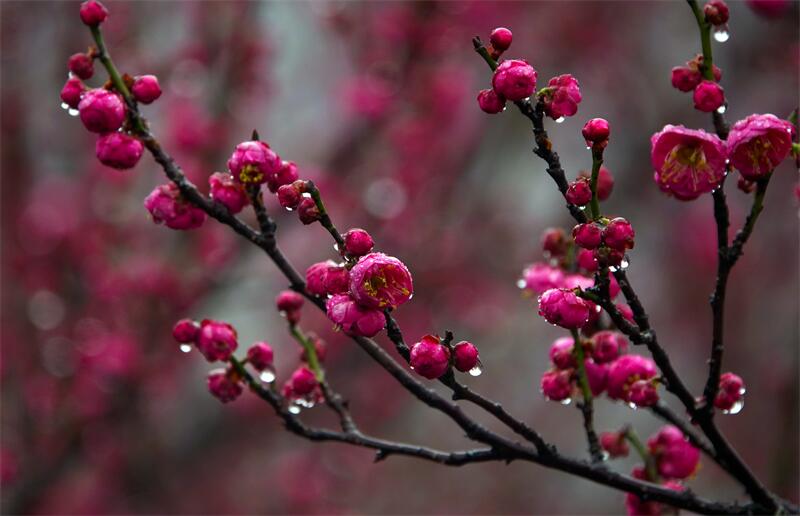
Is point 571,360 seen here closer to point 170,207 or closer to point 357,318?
point 357,318

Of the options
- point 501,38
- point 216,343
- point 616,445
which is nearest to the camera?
point 501,38

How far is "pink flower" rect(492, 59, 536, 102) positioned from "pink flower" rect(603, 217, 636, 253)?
0.23 m

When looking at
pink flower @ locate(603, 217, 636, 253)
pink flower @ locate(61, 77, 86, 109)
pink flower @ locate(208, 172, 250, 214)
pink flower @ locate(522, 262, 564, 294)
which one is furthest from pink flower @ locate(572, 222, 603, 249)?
pink flower @ locate(61, 77, 86, 109)

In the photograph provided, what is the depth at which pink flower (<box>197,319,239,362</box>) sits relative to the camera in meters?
1.49

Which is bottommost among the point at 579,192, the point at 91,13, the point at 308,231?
the point at 579,192

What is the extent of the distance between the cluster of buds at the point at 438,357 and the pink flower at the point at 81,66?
2.55 ft

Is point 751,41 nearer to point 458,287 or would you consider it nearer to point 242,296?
point 458,287

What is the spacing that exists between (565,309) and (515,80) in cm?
34

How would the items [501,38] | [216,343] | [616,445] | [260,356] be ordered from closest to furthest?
1. [501,38]
2. [216,343]
3. [260,356]
4. [616,445]

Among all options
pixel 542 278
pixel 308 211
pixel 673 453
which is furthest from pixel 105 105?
pixel 673 453

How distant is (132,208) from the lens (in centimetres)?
479

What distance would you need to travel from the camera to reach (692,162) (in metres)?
1.24

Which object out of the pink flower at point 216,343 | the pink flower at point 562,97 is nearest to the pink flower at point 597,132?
the pink flower at point 562,97

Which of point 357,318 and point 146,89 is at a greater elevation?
point 146,89
